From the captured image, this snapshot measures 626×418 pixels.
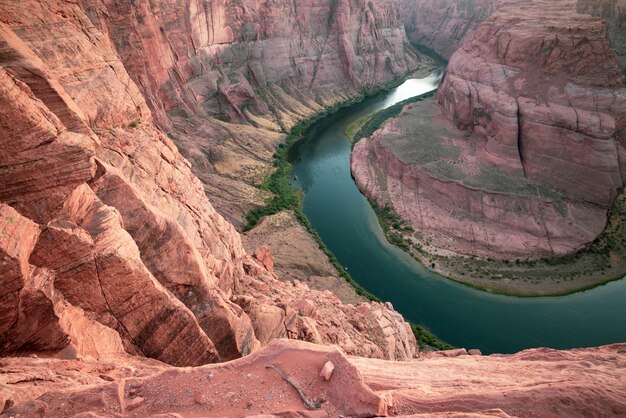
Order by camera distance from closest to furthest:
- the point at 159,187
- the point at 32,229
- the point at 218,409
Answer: the point at 218,409 → the point at 32,229 → the point at 159,187

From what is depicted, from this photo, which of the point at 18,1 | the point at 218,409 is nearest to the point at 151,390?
the point at 218,409

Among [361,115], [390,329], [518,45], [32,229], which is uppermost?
[518,45]

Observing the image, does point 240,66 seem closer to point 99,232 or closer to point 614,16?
point 614,16

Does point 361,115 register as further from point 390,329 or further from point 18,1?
point 18,1

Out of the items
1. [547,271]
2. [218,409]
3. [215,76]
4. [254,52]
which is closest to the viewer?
[218,409]

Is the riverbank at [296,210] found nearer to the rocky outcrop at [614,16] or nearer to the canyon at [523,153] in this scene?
the canyon at [523,153]

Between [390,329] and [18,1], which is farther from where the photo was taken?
[390,329]

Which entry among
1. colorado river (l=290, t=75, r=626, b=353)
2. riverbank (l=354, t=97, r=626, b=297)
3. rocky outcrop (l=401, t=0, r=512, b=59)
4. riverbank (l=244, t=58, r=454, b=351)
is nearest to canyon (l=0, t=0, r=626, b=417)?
riverbank (l=244, t=58, r=454, b=351)
